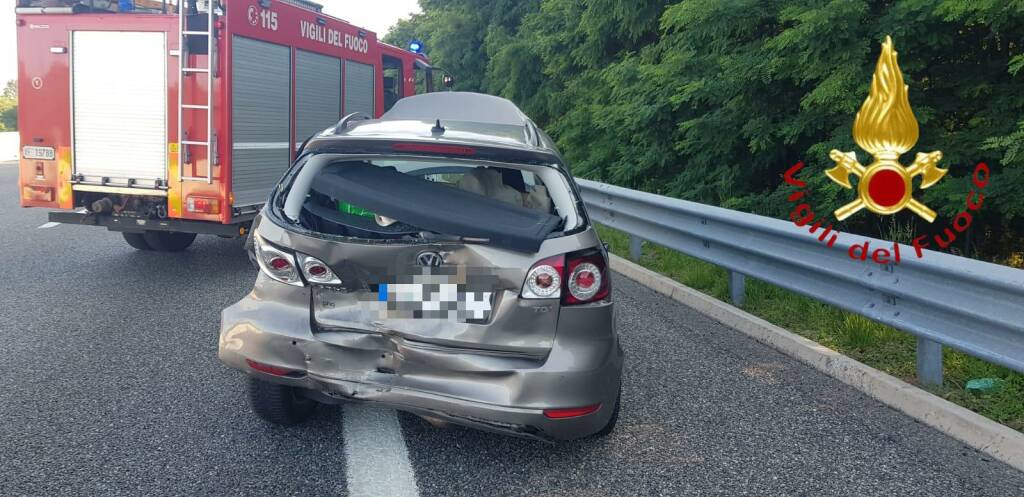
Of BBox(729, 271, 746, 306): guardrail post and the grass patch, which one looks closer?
the grass patch

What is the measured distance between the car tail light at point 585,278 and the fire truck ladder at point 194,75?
5.58 metres

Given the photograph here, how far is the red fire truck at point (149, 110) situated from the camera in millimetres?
8258

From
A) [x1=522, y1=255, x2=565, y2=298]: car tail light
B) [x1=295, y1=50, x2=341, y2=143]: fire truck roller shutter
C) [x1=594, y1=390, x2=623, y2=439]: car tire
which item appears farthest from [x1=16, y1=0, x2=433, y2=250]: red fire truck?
[x1=522, y1=255, x2=565, y2=298]: car tail light

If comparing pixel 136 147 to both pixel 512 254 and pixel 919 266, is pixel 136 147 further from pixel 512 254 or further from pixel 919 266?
pixel 919 266

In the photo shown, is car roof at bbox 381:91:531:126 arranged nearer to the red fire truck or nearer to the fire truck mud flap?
the red fire truck

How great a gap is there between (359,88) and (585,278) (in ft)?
28.2

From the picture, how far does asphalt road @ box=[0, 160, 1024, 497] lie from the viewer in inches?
142

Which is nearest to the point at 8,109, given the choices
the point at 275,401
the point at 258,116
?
the point at 258,116

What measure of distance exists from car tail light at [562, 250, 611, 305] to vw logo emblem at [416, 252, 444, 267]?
520 mm

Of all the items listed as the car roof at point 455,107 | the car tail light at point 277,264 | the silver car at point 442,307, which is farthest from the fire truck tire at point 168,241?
the car tail light at point 277,264

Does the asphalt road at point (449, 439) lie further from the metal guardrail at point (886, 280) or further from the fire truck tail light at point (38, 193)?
the fire truck tail light at point (38, 193)

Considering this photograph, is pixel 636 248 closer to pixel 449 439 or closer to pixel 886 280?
pixel 886 280

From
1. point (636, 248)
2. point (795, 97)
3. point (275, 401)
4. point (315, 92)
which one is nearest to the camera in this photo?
point (275, 401)

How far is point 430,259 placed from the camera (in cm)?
365
